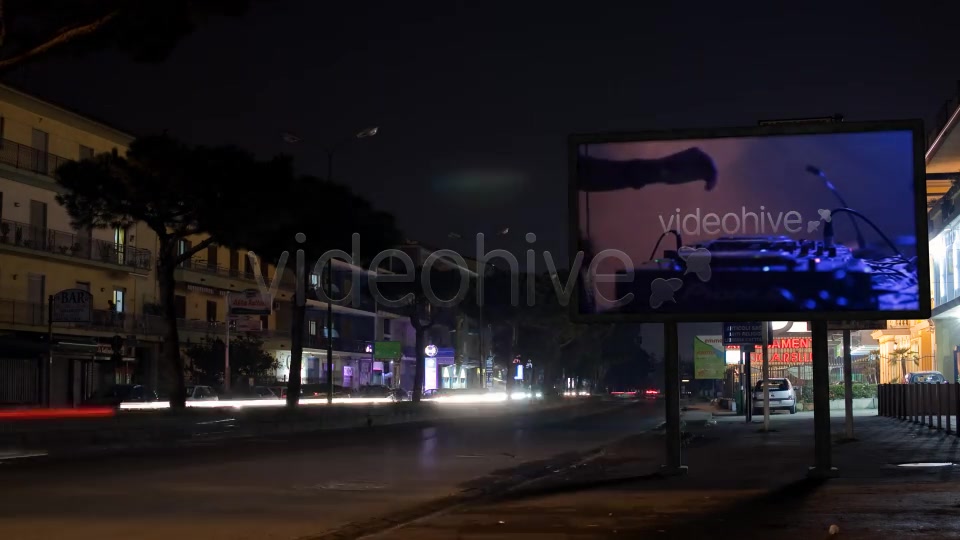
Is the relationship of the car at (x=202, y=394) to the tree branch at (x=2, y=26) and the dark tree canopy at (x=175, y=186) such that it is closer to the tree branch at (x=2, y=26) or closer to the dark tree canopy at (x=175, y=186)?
the dark tree canopy at (x=175, y=186)

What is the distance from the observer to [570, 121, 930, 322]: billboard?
16.4 metres

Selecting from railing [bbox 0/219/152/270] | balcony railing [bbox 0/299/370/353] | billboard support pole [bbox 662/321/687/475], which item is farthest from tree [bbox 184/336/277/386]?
billboard support pole [bbox 662/321/687/475]

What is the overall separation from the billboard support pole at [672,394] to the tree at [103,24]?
326 inches

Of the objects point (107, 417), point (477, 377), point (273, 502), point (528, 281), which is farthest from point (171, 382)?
point (477, 377)

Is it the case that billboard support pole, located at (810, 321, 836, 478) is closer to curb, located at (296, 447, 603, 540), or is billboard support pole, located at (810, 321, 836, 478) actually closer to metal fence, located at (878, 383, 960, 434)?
curb, located at (296, 447, 603, 540)

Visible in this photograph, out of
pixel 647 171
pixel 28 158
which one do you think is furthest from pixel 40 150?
pixel 647 171

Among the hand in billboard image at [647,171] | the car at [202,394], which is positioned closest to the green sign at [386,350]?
the car at [202,394]

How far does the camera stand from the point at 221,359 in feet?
217

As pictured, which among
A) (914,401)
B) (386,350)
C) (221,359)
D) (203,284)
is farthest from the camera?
(386,350)

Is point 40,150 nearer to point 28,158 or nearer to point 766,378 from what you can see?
point 28,158

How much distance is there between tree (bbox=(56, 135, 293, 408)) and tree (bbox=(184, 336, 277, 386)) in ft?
93.9

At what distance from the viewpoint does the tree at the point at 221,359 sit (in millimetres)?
65688

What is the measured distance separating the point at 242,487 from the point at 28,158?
38872mm

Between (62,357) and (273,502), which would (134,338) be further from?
(273,502)
